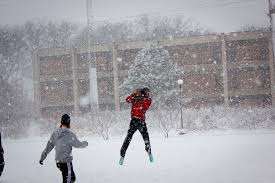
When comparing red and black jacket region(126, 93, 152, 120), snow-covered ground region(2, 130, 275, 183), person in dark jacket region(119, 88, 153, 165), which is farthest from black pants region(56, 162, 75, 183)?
red and black jacket region(126, 93, 152, 120)

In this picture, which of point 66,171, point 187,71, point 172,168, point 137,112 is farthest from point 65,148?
point 187,71

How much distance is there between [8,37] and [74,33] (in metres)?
11.2

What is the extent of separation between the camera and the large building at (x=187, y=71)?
40.3 m

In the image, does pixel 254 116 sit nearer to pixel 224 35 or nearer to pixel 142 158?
pixel 142 158

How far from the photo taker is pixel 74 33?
61438mm

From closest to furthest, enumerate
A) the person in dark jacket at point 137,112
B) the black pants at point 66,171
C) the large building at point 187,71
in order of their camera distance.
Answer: the black pants at point 66,171, the person in dark jacket at point 137,112, the large building at point 187,71

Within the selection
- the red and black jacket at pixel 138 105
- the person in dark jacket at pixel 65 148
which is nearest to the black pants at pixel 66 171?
the person in dark jacket at pixel 65 148

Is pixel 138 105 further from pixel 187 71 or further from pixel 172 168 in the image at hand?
pixel 187 71

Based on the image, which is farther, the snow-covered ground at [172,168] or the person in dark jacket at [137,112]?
the person in dark jacket at [137,112]

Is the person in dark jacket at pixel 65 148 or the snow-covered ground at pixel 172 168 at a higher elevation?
the person in dark jacket at pixel 65 148

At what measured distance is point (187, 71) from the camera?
41219 millimetres

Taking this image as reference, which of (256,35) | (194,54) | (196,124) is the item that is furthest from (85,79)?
(196,124)

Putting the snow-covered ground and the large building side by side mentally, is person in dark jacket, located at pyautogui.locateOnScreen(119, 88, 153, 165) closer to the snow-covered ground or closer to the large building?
the snow-covered ground

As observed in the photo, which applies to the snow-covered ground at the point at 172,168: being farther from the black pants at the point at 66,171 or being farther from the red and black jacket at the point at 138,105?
the red and black jacket at the point at 138,105
